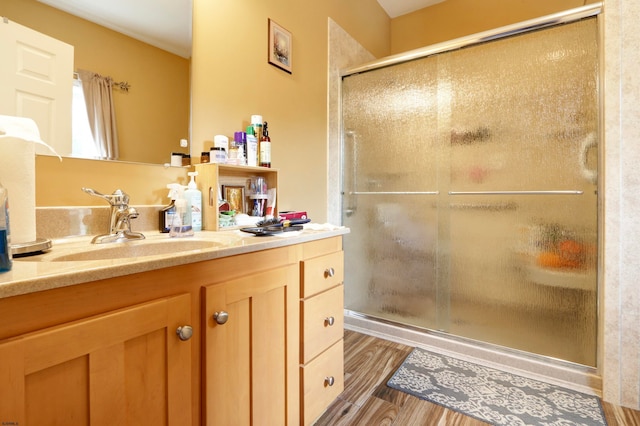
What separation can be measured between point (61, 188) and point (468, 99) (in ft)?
6.32

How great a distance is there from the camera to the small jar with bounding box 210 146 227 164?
1.21 meters

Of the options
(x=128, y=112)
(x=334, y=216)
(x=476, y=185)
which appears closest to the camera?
(x=128, y=112)

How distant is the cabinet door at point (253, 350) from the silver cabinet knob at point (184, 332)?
0.06 metres

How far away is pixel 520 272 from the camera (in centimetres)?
160

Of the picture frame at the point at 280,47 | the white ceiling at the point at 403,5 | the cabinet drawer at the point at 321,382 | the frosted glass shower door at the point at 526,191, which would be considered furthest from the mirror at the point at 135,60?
the white ceiling at the point at 403,5

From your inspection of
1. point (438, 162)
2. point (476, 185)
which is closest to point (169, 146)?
point (438, 162)

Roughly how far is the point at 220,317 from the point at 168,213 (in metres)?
0.55

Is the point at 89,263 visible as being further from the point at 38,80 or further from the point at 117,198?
the point at 38,80

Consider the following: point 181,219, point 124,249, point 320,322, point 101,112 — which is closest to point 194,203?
point 181,219

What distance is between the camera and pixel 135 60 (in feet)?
3.58

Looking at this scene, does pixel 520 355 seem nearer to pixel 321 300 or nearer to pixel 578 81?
pixel 321 300

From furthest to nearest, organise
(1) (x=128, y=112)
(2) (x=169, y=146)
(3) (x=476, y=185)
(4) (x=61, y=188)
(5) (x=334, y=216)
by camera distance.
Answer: (5) (x=334, y=216), (3) (x=476, y=185), (2) (x=169, y=146), (1) (x=128, y=112), (4) (x=61, y=188)

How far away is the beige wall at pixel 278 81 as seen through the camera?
1.28 meters

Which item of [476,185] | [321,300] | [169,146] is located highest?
[169,146]
